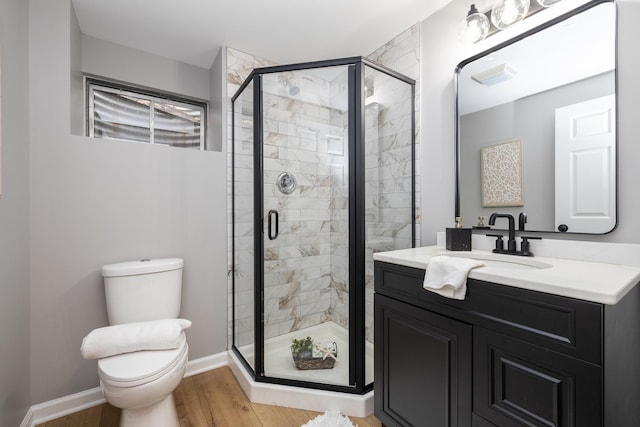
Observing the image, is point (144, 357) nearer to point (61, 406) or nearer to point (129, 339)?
point (129, 339)

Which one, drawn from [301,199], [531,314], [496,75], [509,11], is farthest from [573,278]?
[301,199]

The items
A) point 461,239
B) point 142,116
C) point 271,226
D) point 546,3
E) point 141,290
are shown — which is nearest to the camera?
point 546,3

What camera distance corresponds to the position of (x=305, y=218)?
2.10 m

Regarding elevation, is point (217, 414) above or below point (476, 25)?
below

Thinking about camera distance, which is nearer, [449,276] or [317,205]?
[449,276]

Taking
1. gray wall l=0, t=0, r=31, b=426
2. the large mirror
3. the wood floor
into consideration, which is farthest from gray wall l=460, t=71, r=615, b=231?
gray wall l=0, t=0, r=31, b=426

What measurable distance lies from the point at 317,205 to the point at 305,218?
0.46ft

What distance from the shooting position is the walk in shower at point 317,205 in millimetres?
1689

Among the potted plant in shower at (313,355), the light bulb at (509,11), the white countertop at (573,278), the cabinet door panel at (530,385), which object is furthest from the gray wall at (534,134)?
the potted plant in shower at (313,355)

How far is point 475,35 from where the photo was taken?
1.53m

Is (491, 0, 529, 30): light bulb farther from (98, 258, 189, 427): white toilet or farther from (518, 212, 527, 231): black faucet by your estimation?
(98, 258, 189, 427): white toilet

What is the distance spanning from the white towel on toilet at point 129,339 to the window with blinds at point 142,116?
1.49 metres

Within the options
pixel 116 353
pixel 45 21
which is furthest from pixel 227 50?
pixel 116 353

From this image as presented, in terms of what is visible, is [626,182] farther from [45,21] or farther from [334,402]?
[45,21]
